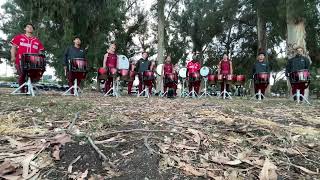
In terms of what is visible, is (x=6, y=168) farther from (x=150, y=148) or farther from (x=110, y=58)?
(x=110, y=58)

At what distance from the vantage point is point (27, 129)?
13.2ft

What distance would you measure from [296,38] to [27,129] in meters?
11.7

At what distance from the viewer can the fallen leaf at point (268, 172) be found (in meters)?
3.09

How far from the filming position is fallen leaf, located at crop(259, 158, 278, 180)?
309 centimetres

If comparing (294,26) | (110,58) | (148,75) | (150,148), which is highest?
(294,26)

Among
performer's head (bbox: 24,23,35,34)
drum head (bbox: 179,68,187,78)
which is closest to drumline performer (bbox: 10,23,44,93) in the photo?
performer's head (bbox: 24,23,35,34)

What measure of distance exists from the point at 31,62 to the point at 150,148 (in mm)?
6378

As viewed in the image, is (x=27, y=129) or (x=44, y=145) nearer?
(x=44, y=145)

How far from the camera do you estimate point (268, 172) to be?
3176 millimetres

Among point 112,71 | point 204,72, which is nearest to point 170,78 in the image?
point 204,72

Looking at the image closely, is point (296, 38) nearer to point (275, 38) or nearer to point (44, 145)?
point (44, 145)

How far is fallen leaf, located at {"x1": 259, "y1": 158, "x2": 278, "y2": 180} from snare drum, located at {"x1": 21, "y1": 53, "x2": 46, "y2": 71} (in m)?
6.97

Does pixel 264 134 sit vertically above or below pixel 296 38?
below

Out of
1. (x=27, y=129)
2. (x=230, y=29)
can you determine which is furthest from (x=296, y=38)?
(x=230, y=29)
